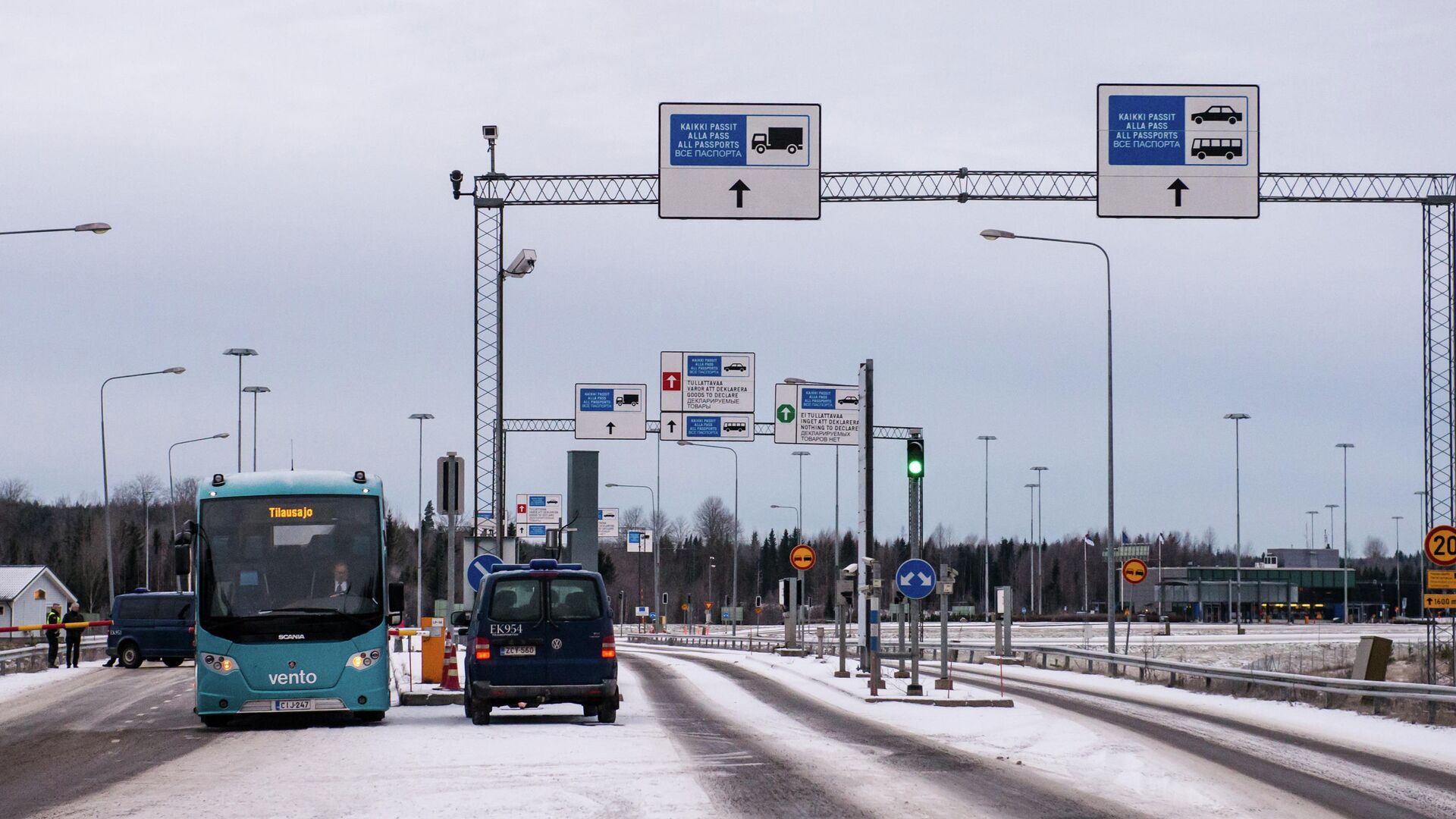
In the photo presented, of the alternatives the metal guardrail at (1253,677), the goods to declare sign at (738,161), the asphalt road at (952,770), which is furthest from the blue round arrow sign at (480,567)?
the metal guardrail at (1253,677)

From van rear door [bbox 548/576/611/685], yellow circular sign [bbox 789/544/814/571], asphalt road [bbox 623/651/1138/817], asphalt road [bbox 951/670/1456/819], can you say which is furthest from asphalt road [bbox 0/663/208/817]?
yellow circular sign [bbox 789/544/814/571]

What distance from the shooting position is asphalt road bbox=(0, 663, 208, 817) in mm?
13688

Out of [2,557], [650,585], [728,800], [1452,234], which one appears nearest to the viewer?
[728,800]

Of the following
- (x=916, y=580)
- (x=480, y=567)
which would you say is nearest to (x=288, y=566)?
(x=480, y=567)

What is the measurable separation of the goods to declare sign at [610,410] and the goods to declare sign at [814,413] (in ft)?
12.4

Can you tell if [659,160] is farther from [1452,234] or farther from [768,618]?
[768,618]

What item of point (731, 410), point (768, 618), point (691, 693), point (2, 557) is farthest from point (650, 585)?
point (691, 693)

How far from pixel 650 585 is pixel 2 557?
7271 cm

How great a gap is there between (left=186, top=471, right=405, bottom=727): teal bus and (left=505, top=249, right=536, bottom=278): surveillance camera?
27.7 ft

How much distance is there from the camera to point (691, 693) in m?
28.5

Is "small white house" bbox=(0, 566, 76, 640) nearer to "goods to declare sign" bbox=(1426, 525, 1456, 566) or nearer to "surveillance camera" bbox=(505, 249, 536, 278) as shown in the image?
"surveillance camera" bbox=(505, 249, 536, 278)

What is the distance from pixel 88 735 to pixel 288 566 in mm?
3081

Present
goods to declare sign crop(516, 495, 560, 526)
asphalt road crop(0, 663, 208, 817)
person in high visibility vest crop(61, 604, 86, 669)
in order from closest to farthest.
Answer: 1. asphalt road crop(0, 663, 208, 817)
2. person in high visibility vest crop(61, 604, 86, 669)
3. goods to declare sign crop(516, 495, 560, 526)

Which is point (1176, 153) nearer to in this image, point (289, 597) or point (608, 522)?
point (289, 597)
